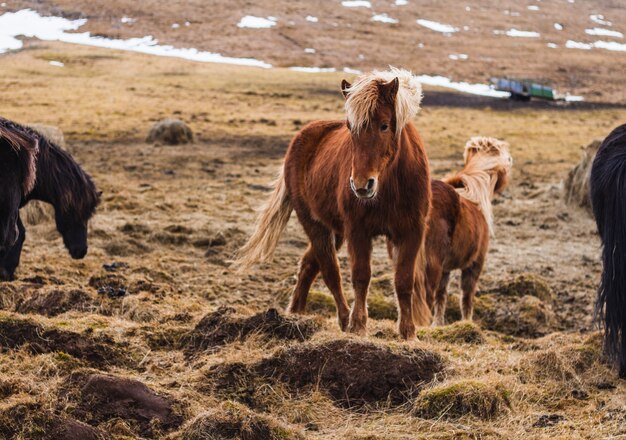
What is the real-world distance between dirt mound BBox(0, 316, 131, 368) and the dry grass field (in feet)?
0.04

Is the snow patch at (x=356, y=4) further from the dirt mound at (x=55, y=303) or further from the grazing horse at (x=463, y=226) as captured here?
the dirt mound at (x=55, y=303)

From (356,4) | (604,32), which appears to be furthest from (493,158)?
(356,4)

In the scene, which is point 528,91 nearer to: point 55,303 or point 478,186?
point 478,186

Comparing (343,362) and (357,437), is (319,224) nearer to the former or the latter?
(343,362)

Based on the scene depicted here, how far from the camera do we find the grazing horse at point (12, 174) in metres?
6.29

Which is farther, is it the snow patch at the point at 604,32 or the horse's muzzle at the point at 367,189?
the snow patch at the point at 604,32

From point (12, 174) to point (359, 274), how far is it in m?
2.91

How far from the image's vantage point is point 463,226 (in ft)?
25.3

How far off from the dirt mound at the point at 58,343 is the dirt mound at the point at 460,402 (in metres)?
1.94

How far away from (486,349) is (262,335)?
1.73 metres

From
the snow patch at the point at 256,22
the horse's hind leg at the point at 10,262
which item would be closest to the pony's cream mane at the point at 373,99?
the horse's hind leg at the point at 10,262

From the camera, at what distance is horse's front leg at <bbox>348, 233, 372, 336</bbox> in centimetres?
566

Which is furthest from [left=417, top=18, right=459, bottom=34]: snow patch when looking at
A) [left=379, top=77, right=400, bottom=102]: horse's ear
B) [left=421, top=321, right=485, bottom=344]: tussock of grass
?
[left=379, top=77, right=400, bottom=102]: horse's ear

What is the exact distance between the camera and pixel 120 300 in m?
6.98
